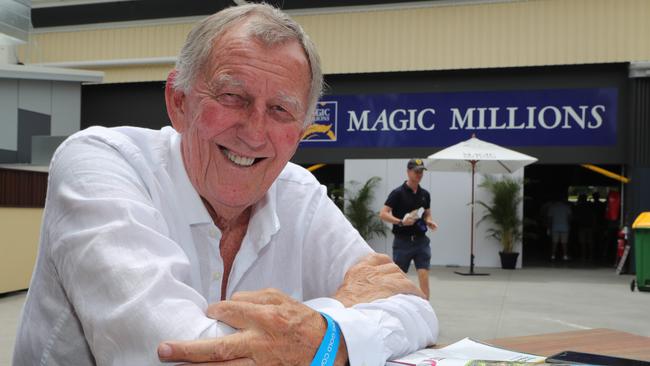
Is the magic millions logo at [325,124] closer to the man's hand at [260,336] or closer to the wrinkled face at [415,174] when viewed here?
the wrinkled face at [415,174]

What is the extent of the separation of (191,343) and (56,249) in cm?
34

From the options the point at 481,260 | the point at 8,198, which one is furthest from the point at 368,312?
the point at 481,260

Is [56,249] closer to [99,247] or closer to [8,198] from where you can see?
[99,247]

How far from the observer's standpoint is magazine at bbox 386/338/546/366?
3.68ft

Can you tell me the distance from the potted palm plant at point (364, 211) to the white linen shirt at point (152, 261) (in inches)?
435

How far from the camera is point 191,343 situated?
2.96 feet

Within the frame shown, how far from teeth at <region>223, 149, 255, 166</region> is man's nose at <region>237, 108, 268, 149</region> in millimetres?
42

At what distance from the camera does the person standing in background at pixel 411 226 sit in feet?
21.3

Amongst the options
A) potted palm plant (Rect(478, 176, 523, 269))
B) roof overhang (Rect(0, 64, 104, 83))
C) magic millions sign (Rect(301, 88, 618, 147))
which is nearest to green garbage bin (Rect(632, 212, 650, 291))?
potted palm plant (Rect(478, 176, 523, 269))

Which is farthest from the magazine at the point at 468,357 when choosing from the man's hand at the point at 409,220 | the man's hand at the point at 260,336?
the man's hand at the point at 409,220

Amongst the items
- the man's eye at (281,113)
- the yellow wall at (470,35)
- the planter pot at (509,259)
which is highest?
the yellow wall at (470,35)

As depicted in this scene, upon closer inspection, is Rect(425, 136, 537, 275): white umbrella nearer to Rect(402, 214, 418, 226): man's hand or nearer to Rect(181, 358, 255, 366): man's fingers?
Rect(402, 214, 418, 226): man's hand

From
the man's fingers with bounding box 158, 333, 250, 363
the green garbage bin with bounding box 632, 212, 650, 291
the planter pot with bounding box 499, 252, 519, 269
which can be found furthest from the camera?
the planter pot with bounding box 499, 252, 519, 269

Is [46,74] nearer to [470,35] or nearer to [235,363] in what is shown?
[470,35]
